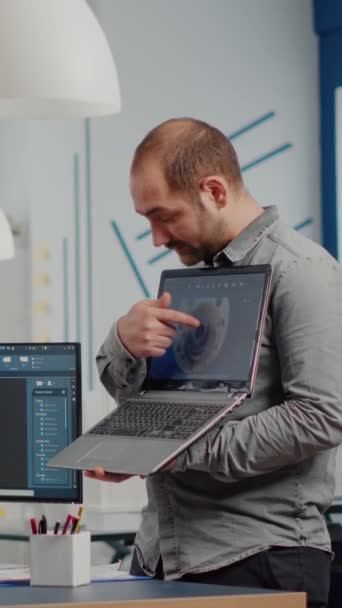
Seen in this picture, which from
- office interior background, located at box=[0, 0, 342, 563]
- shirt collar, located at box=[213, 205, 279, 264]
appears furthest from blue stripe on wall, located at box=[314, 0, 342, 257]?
shirt collar, located at box=[213, 205, 279, 264]

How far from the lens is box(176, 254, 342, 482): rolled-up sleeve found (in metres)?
1.88

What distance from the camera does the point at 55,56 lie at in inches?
81.1

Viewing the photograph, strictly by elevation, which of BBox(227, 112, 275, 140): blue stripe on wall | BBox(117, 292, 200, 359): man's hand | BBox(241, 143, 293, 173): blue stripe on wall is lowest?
BBox(117, 292, 200, 359): man's hand

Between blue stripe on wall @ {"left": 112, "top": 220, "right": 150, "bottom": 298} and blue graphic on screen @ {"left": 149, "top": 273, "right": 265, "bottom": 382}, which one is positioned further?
blue stripe on wall @ {"left": 112, "top": 220, "right": 150, "bottom": 298}

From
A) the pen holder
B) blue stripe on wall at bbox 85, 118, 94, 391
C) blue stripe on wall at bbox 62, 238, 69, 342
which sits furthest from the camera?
blue stripe on wall at bbox 62, 238, 69, 342

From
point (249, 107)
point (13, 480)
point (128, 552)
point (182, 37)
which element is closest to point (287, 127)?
point (249, 107)

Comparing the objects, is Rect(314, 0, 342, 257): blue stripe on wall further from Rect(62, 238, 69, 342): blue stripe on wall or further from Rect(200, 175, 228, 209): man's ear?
Rect(200, 175, 228, 209): man's ear

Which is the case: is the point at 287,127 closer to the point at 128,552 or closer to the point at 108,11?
the point at 108,11

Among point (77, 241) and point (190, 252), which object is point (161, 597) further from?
point (77, 241)

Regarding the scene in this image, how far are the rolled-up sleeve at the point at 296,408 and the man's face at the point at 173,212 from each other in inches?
6.9

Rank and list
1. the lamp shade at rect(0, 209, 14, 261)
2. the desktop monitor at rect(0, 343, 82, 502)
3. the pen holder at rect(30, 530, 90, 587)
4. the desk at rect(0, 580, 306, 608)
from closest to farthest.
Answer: the desk at rect(0, 580, 306, 608)
the pen holder at rect(30, 530, 90, 587)
the desktop monitor at rect(0, 343, 82, 502)
the lamp shade at rect(0, 209, 14, 261)

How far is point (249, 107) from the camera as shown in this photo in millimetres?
6434

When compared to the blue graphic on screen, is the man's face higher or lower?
higher

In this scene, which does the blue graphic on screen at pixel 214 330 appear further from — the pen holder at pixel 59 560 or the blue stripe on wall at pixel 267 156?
the blue stripe on wall at pixel 267 156
